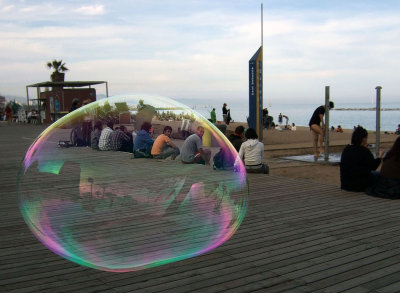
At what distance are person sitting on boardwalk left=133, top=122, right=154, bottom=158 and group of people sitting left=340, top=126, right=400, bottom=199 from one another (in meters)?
4.96

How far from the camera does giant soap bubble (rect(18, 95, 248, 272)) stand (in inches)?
126

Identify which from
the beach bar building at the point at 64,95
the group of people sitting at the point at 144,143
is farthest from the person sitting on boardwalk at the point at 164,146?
the beach bar building at the point at 64,95

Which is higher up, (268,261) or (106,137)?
(106,137)

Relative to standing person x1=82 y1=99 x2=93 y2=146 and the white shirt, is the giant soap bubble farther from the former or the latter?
the white shirt

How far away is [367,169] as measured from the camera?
7277 mm

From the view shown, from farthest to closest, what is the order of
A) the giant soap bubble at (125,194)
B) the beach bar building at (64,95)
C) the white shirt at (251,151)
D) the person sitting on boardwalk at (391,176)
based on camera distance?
the beach bar building at (64,95) → the white shirt at (251,151) → the person sitting on boardwalk at (391,176) → the giant soap bubble at (125,194)

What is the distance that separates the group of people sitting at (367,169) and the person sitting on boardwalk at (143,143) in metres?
4.96

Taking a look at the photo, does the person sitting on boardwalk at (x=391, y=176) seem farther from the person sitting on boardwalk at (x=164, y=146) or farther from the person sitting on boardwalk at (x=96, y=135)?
the person sitting on boardwalk at (x=96, y=135)

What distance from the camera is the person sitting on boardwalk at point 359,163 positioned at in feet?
23.6

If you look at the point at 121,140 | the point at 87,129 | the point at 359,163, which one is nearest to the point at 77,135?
the point at 87,129

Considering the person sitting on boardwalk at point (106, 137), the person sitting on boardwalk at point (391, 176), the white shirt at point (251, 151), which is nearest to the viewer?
the person sitting on boardwalk at point (106, 137)

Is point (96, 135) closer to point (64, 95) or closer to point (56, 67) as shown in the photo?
point (64, 95)

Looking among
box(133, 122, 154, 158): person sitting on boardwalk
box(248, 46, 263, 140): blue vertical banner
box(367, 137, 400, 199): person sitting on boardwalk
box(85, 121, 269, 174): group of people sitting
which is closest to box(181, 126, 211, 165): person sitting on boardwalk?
box(85, 121, 269, 174): group of people sitting

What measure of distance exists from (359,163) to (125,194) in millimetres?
5077
